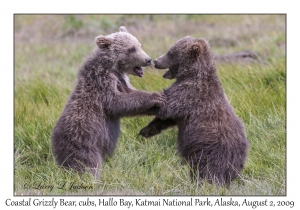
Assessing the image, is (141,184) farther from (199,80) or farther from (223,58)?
Answer: (223,58)

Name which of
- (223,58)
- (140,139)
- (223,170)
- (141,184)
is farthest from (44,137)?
(223,58)

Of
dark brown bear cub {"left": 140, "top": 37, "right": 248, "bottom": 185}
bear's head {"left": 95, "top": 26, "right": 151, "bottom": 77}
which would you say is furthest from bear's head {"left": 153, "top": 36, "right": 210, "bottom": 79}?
bear's head {"left": 95, "top": 26, "right": 151, "bottom": 77}

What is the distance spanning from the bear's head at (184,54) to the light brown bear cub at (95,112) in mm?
261

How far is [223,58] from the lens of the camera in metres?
12.0

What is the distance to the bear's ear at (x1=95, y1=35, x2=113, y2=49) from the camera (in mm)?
6982

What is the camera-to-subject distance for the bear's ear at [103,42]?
698 centimetres

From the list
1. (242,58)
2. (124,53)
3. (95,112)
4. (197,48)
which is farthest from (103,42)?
(242,58)

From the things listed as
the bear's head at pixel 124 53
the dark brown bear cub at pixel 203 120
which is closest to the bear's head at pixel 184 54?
the dark brown bear cub at pixel 203 120

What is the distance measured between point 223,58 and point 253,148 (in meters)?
5.11

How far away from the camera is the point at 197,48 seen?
6.60 metres

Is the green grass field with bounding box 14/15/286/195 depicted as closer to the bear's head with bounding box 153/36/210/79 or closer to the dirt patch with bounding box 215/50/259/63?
the dirt patch with bounding box 215/50/259/63

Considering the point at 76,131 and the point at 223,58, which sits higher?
the point at 223,58

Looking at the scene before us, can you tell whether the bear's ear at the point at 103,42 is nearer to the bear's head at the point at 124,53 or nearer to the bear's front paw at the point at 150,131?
the bear's head at the point at 124,53

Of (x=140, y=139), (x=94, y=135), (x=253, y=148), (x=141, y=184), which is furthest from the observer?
(x=140, y=139)
